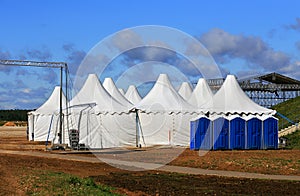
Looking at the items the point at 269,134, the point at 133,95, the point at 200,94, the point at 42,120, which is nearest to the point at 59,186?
the point at 269,134

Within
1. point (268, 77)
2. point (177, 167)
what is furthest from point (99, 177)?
point (268, 77)

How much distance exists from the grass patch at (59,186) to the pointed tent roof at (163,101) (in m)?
24.5

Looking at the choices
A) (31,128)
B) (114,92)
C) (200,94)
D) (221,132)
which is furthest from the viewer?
(31,128)

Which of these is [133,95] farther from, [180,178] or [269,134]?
[180,178]

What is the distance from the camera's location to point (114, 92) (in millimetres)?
52938

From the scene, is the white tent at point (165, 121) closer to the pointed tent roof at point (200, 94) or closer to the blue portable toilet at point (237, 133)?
the blue portable toilet at point (237, 133)

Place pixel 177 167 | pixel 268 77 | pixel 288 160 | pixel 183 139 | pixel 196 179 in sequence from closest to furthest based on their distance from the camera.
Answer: pixel 196 179, pixel 177 167, pixel 288 160, pixel 183 139, pixel 268 77

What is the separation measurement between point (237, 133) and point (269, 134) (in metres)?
2.51

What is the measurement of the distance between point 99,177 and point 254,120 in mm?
19717

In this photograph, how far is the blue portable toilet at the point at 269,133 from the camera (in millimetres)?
39500

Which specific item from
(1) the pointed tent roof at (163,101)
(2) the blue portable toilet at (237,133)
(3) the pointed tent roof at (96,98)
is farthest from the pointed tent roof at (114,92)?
(2) the blue portable toilet at (237,133)

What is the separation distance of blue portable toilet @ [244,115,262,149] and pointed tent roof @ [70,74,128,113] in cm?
1038

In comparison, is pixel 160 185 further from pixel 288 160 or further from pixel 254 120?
pixel 254 120

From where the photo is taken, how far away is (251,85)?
71.6 m
